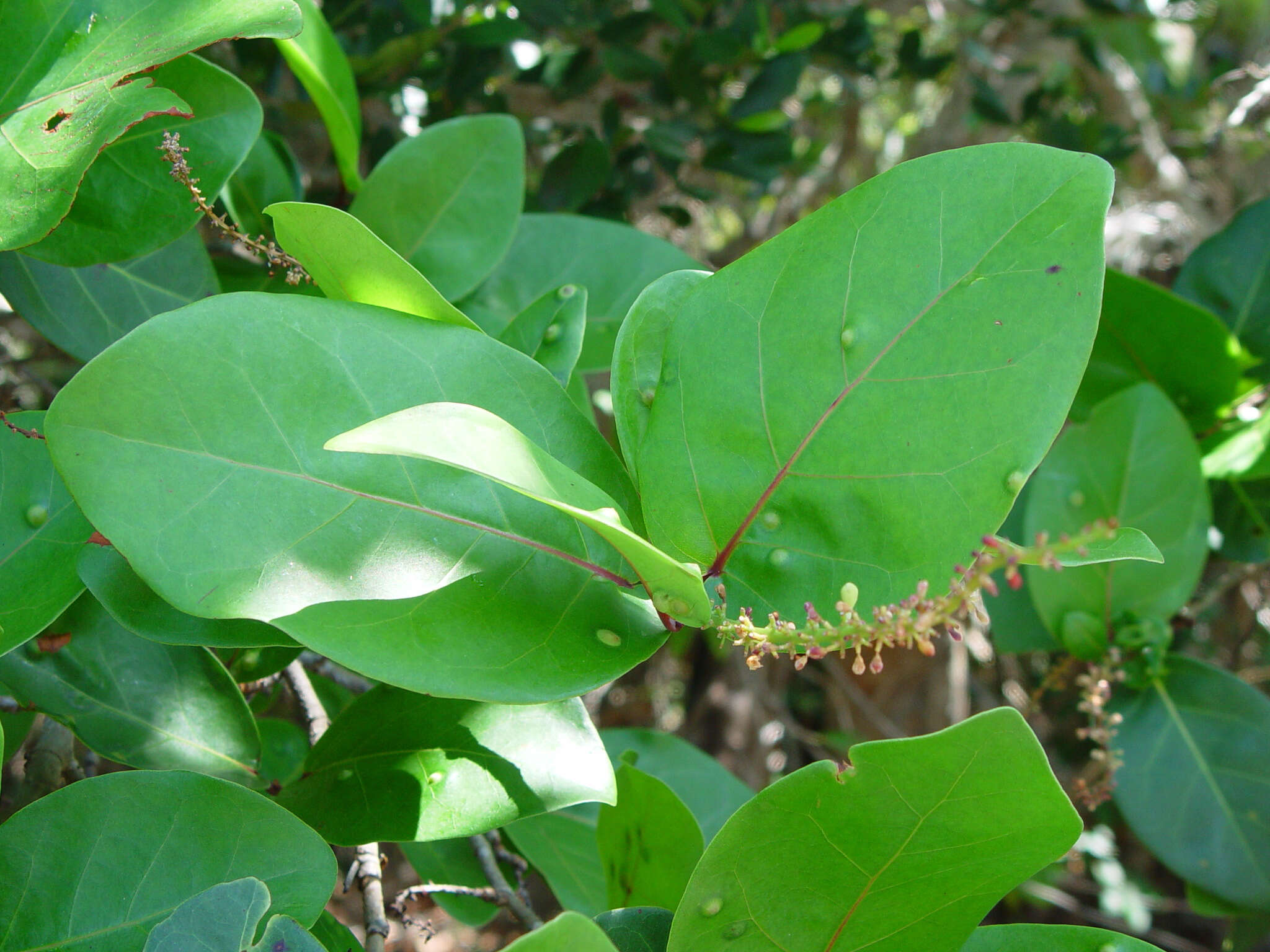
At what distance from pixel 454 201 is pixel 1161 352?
851mm

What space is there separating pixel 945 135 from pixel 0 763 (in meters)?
2.26

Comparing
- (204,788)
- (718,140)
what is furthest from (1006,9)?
(204,788)

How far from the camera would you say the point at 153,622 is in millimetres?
600

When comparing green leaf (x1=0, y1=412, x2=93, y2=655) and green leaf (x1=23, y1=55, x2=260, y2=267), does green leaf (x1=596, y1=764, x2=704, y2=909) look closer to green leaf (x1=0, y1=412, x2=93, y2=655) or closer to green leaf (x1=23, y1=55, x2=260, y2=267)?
green leaf (x1=0, y1=412, x2=93, y2=655)

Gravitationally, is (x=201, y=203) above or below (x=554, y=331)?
above

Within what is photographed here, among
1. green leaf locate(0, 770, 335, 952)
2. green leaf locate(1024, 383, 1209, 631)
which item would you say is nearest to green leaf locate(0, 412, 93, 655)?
green leaf locate(0, 770, 335, 952)

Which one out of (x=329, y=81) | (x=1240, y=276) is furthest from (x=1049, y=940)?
(x=1240, y=276)

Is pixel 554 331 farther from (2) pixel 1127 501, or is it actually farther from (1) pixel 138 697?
(2) pixel 1127 501

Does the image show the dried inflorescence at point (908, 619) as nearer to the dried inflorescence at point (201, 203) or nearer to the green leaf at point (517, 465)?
the green leaf at point (517, 465)

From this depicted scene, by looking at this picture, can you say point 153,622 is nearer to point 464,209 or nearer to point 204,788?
point 204,788

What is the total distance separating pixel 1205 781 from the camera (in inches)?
43.5

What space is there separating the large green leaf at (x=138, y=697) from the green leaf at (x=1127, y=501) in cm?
86

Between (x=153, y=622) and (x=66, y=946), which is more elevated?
(x=153, y=622)

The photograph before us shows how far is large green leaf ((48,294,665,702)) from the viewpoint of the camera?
0.50m
